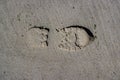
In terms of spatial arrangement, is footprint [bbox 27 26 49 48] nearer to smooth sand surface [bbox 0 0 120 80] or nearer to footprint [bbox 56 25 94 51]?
smooth sand surface [bbox 0 0 120 80]

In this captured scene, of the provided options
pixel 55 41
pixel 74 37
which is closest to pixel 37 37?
pixel 55 41

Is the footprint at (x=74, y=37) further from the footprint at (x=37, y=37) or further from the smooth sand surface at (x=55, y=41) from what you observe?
the footprint at (x=37, y=37)

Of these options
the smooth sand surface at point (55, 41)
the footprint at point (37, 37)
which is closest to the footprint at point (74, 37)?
the smooth sand surface at point (55, 41)

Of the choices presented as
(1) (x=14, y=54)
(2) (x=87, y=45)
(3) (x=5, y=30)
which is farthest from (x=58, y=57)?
(3) (x=5, y=30)

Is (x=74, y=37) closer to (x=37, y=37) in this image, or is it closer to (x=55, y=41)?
(x=55, y=41)

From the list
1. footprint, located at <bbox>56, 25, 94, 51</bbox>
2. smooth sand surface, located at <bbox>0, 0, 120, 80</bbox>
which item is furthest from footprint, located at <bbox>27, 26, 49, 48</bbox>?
footprint, located at <bbox>56, 25, 94, 51</bbox>
